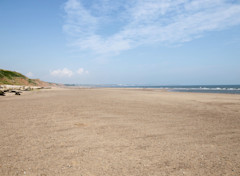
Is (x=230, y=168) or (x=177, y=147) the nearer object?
(x=230, y=168)

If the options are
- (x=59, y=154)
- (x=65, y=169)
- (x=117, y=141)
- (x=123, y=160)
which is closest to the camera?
(x=65, y=169)

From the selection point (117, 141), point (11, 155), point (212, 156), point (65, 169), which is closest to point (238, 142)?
point (212, 156)

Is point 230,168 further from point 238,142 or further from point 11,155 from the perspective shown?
point 11,155

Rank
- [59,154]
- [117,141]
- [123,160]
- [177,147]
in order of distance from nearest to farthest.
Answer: [123,160], [59,154], [177,147], [117,141]

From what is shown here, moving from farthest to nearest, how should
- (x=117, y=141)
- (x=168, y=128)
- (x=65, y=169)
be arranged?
(x=168, y=128) < (x=117, y=141) < (x=65, y=169)

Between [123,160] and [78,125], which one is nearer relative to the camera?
[123,160]

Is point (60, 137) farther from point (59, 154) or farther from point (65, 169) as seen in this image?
point (65, 169)

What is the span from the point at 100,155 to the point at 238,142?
4.13 m

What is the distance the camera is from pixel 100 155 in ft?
12.5

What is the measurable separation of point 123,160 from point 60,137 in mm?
2385

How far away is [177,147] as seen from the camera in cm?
434

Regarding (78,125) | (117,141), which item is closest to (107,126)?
(78,125)

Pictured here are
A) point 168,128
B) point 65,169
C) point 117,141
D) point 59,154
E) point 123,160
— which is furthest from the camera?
point 168,128

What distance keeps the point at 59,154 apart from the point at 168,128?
4.02 m
